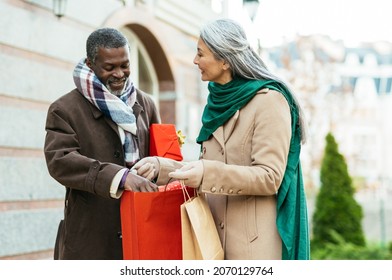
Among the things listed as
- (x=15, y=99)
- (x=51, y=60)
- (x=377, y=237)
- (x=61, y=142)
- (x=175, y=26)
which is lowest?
(x=377, y=237)

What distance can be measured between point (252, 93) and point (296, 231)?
2.10ft

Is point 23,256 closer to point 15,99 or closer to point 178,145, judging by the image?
point 15,99

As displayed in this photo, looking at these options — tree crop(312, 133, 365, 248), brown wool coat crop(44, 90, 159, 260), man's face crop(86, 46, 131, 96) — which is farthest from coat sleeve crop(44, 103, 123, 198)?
tree crop(312, 133, 365, 248)

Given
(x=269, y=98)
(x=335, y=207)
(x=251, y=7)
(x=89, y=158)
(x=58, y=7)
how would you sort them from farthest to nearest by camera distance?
(x=335, y=207)
(x=251, y=7)
(x=58, y=7)
(x=89, y=158)
(x=269, y=98)

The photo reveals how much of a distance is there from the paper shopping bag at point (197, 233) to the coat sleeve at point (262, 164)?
4.1 inches

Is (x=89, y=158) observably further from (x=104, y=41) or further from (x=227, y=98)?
(x=227, y=98)

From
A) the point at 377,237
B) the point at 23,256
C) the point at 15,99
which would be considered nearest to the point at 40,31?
the point at 15,99

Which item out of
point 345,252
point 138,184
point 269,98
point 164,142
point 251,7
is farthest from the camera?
point 345,252

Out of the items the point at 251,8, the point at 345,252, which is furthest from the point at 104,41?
the point at 345,252

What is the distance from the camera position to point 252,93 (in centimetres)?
313

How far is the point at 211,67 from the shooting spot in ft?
10.5

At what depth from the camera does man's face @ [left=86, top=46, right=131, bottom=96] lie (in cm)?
350

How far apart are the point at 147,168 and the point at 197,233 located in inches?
18.7

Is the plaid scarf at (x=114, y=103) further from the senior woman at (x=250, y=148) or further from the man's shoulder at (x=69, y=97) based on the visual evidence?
the senior woman at (x=250, y=148)
